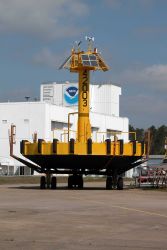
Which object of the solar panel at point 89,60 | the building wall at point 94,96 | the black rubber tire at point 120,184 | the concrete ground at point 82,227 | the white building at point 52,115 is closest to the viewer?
the concrete ground at point 82,227

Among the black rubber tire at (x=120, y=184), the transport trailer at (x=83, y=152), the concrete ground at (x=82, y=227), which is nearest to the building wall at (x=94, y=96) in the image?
the transport trailer at (x=83, y=152)

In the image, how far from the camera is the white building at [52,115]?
290 feet

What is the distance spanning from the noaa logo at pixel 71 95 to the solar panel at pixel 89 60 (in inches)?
2368

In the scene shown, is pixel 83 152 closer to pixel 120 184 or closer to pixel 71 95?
pixel 120 184

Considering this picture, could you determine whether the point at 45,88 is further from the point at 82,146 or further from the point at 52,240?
the point at 52,240

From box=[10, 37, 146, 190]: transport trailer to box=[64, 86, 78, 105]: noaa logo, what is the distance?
59.1m

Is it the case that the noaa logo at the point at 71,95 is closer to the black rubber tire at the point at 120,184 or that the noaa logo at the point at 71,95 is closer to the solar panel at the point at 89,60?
the solar panel at the point at 89,60

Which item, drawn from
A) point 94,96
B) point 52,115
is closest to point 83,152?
point 52,115

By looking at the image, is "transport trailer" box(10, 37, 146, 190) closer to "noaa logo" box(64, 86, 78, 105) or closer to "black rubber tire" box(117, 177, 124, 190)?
"black rubber tire" box(117, 177, 124, 190)

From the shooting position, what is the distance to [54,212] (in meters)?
19.1

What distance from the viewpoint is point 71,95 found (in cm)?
9862

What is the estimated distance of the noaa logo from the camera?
9794 cm

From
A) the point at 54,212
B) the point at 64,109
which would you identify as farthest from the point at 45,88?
the point at 54,212

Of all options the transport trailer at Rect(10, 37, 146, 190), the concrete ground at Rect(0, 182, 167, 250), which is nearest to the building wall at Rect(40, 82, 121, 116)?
the transport trailer at Rect(10, 37, 146, 190)
